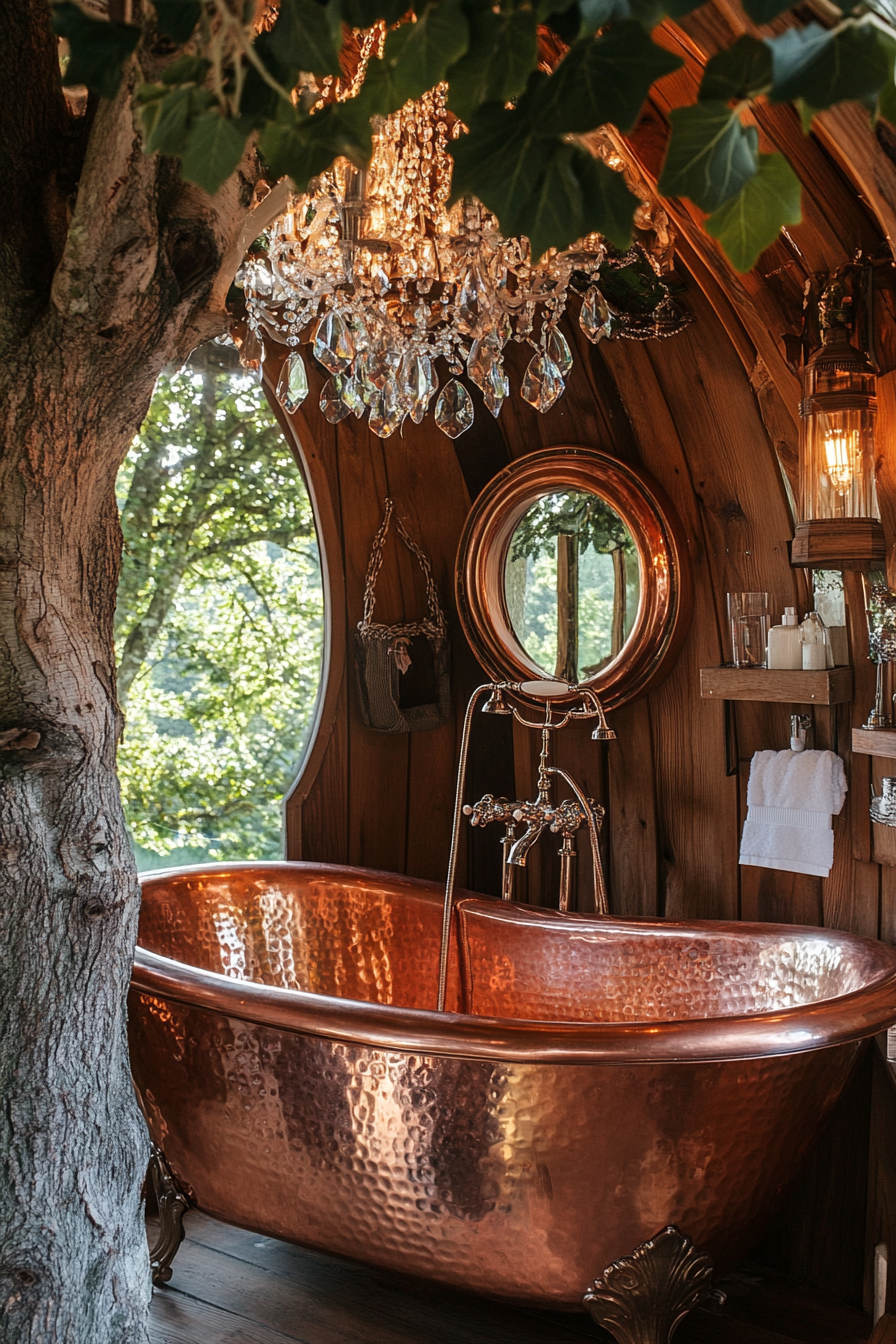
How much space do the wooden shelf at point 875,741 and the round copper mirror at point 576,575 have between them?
0.61m

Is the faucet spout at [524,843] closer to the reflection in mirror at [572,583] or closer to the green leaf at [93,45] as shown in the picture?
the reflection in mirror at [572,583]

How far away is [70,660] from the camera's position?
1101mm

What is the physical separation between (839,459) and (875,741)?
554 mm

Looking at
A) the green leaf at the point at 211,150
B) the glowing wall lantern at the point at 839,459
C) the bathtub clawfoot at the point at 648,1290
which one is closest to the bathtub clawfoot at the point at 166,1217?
the bathtub clawfoot at the point at 648,1290

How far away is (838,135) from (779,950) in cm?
154

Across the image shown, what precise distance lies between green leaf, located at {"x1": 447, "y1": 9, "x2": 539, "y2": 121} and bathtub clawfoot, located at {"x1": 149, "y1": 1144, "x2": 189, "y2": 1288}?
2097 millimetres

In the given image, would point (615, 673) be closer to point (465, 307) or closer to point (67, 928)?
point (465, 307)

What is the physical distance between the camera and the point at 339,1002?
188cm

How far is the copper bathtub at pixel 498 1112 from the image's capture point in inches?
68.9

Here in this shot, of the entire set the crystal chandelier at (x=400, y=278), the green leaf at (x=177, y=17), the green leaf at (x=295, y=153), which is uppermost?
the crystal chandelier at (x=400, y=278)

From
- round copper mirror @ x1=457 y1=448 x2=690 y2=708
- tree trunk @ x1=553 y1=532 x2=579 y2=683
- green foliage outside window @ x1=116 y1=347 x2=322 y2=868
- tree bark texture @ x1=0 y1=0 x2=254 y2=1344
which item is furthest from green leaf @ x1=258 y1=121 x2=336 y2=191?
green foliage outside window @ x1=116 y1=347 x2=322 y2=868

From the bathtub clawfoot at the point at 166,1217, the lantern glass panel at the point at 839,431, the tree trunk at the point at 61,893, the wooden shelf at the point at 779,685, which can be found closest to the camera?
the tree trunk at the point at 61,893

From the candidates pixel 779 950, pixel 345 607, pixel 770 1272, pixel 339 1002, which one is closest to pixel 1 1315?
pixel 339 1002

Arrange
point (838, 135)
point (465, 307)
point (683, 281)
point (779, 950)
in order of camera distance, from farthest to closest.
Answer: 1. point (683, 281)
2. point (779, 950)
3. point (465, 307)
4. point (838, 135)
